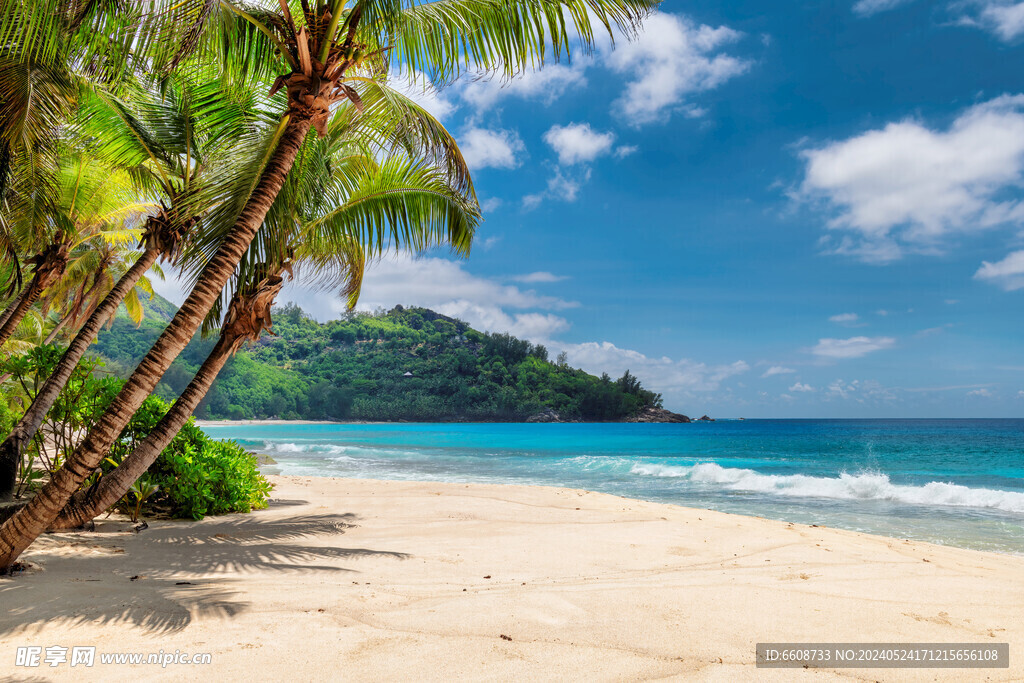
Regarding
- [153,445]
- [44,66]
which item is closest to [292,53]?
[44,66]

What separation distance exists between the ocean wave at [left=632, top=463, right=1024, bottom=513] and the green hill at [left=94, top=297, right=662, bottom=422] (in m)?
76.4

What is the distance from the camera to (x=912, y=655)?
3.41 metres

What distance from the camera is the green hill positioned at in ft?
295

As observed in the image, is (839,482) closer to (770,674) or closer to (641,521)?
(641,521)

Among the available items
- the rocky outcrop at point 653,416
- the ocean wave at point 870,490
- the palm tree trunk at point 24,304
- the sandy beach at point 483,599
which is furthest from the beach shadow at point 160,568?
the rocky outcrop at point 653,416

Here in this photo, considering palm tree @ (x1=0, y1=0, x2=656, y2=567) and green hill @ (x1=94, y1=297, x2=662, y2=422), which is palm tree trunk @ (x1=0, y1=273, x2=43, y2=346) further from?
green hill @ (x1=94, y1=297, x2=662, y2=422)

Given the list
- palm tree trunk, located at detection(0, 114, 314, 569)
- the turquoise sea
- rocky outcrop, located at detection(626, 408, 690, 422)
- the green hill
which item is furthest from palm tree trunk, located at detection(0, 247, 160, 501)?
rocky outcrop, located at detection(626, 408, 690, 422)

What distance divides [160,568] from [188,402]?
54.3 inches

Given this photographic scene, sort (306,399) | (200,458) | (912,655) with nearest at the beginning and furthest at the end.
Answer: (912,655) < (200,458) < (306,399)

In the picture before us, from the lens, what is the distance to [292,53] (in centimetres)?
508

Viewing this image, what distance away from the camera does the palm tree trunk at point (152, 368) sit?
4.00 m

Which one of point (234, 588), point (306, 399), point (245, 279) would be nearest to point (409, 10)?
point (245, 279)

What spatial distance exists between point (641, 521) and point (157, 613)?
6.03 metres

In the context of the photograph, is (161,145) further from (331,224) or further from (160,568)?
(160,568)
